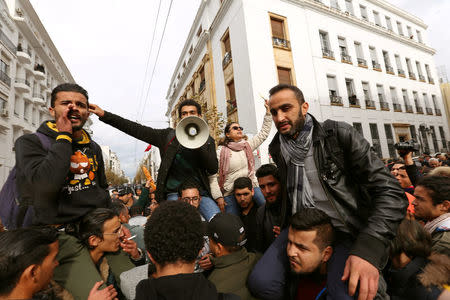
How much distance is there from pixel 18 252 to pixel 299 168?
198 centimetres

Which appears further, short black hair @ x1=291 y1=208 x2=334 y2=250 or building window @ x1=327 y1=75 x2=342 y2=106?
building window @ x1=327 y1=75 x2=342 y2=106

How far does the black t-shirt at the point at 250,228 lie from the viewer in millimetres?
3142

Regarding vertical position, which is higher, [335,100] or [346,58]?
[346,58]

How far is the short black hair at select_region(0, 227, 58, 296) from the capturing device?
1.35 metres

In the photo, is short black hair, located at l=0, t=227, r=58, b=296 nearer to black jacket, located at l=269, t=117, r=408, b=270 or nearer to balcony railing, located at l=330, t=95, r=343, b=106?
black jacket, located at l=269, t=117, r=408, b=270

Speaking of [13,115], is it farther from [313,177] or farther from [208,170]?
[313,177]

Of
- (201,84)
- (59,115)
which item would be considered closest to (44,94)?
(201,84)

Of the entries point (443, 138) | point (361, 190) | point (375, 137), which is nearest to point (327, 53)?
point (375, 137)

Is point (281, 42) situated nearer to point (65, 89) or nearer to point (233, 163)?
point (233, 163)

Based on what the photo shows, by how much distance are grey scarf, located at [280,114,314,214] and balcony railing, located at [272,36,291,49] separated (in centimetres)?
1408

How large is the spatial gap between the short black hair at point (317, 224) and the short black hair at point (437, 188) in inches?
65.9

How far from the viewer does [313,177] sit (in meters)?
1.77

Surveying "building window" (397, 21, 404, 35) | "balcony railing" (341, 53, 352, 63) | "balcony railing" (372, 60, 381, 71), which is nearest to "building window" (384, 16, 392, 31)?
"building window" (397, 21, 404, 35)

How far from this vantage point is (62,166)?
169 centimetres
